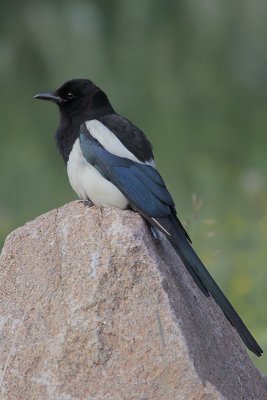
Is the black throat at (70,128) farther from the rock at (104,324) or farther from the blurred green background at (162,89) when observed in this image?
the blurred green background at (162,89)

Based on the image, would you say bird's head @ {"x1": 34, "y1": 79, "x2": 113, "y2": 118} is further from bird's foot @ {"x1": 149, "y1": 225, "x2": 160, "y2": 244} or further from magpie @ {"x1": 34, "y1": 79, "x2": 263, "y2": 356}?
bird's foot @ {"x1": 149, "y1": 225, "x2": 160, "y2": 244}

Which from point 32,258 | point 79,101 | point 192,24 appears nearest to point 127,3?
point 192,24

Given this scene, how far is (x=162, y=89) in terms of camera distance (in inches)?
425

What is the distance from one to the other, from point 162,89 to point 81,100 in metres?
4.66

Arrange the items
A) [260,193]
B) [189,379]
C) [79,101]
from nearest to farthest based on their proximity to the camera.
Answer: [189,379], [79,101], [260,193]

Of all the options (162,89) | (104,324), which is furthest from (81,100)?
(162,89)

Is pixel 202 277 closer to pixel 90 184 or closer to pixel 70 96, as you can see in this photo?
pixel 90 184

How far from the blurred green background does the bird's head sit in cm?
230

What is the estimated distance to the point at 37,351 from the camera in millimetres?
5125

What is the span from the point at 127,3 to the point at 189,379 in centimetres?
677

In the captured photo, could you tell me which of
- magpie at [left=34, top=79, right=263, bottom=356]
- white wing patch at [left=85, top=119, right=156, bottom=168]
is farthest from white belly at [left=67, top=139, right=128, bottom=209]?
white wing patch at [left=85, top=119, right=156, bottom=168]

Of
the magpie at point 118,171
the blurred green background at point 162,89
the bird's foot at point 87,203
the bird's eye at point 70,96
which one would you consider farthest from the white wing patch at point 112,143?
the blurred green background at point 162,89

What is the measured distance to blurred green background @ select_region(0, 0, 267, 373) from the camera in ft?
30.6

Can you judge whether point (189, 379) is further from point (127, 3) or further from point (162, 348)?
point (127, 3)
